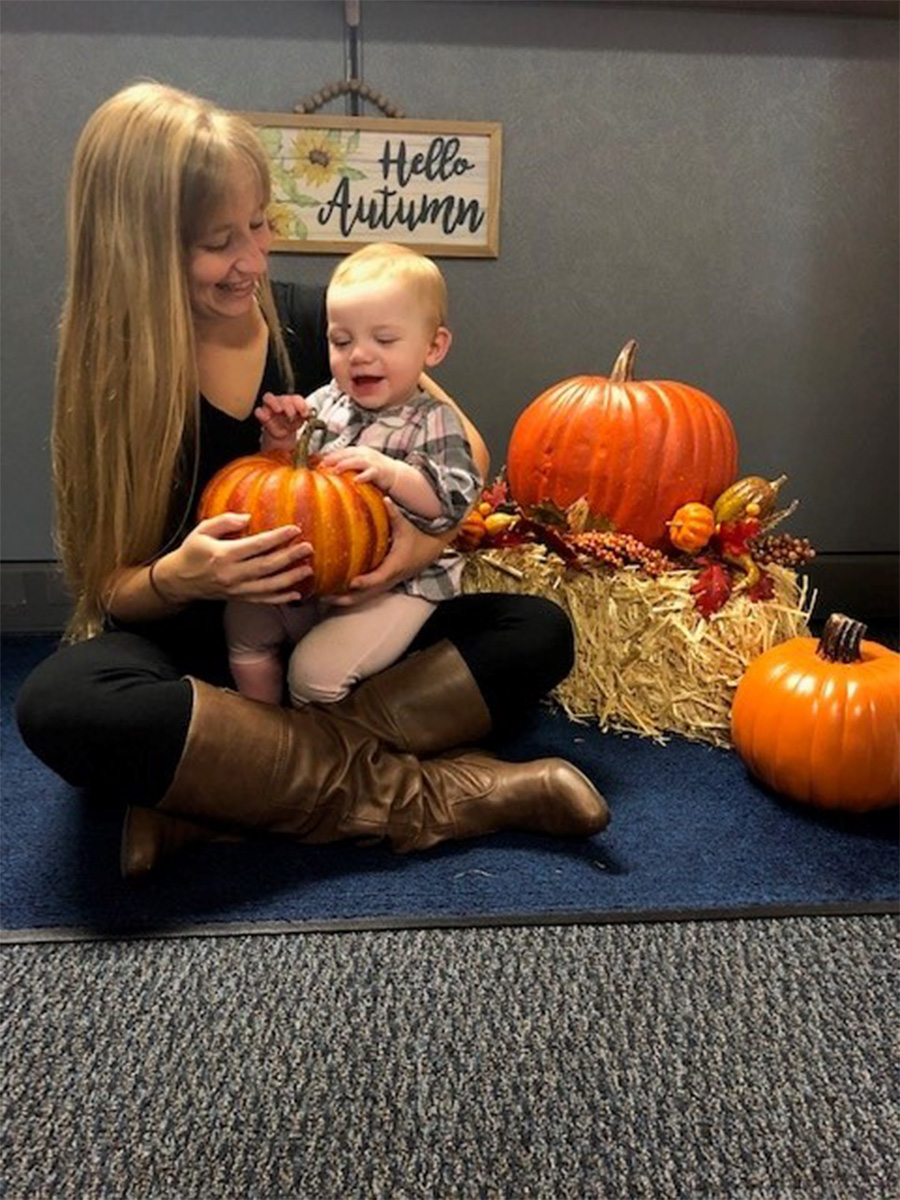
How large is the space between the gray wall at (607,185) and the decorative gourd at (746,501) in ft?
1.40

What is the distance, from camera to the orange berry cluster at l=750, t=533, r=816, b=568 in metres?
1.67

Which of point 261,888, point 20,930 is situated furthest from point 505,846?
point 20,930

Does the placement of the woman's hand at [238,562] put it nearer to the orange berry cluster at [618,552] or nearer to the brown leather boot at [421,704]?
the brown leather boot at [421,704]

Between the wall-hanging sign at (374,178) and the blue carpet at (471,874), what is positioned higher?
the wall-hanging sign at (374,178)

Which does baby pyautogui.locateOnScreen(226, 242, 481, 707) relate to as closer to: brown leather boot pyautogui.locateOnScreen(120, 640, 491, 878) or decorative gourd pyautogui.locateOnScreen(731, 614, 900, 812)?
brown leather boot pyautogui.locateOnScreen(120, 640, 491, 878)

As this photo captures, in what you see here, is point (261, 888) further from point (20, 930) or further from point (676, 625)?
point (676, 625)

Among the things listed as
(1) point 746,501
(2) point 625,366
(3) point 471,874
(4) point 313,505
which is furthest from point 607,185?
(3) point 471,874

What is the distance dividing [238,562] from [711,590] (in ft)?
2.48

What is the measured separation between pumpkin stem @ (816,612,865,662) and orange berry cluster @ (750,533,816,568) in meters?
0.30

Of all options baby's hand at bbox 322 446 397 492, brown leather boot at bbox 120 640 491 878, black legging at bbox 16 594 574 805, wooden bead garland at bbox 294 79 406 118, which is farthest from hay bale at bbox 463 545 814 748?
wooden bead garland at bbox 294 79 406 118

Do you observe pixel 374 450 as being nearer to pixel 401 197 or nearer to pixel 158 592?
pixel 158 592

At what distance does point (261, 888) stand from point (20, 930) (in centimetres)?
25

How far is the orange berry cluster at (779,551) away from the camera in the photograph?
1.67 m

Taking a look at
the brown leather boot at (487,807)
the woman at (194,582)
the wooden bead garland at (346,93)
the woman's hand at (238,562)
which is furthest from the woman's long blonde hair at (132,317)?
the wooden bead garland at (346,93)
